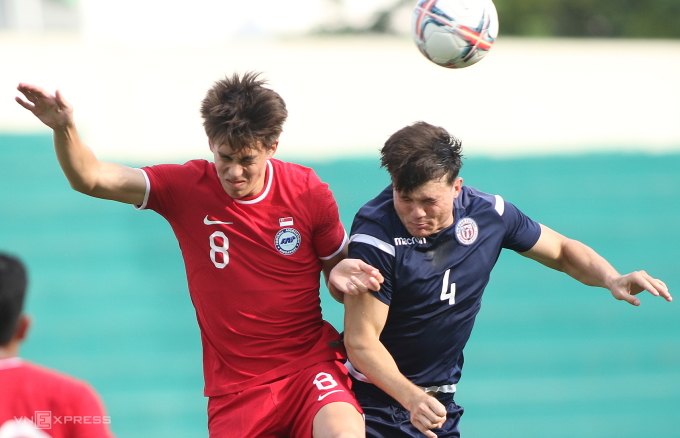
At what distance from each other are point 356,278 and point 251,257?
0.65 metres

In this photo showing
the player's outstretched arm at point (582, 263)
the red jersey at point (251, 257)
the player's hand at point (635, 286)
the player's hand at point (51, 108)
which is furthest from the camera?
the player's outstretched arm at point (582, 263)

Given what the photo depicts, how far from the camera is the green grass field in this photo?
8.22m

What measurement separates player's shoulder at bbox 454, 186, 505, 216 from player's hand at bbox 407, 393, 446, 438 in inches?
42.7

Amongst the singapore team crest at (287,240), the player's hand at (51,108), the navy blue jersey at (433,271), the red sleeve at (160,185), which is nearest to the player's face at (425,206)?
the navy blue jersey at (433,271)

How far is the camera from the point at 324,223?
4488 millimetres

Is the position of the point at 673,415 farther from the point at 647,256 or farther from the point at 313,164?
the point at 313,164

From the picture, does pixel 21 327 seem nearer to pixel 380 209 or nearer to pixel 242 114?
pixel 242 114

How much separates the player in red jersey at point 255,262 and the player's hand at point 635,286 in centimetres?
139

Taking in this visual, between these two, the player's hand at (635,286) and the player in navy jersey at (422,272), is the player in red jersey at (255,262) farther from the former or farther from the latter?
the player's hand at (635,286)

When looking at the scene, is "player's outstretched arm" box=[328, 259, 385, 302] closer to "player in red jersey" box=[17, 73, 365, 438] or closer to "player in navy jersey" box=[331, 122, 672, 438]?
"player in navy jersey" box=[331, 122, 672, 438]

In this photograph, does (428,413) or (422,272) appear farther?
(422,272)

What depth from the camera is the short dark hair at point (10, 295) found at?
3.02 m

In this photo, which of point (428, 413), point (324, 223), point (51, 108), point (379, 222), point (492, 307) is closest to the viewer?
point (428, 413)

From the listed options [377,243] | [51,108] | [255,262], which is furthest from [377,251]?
[51,108]
